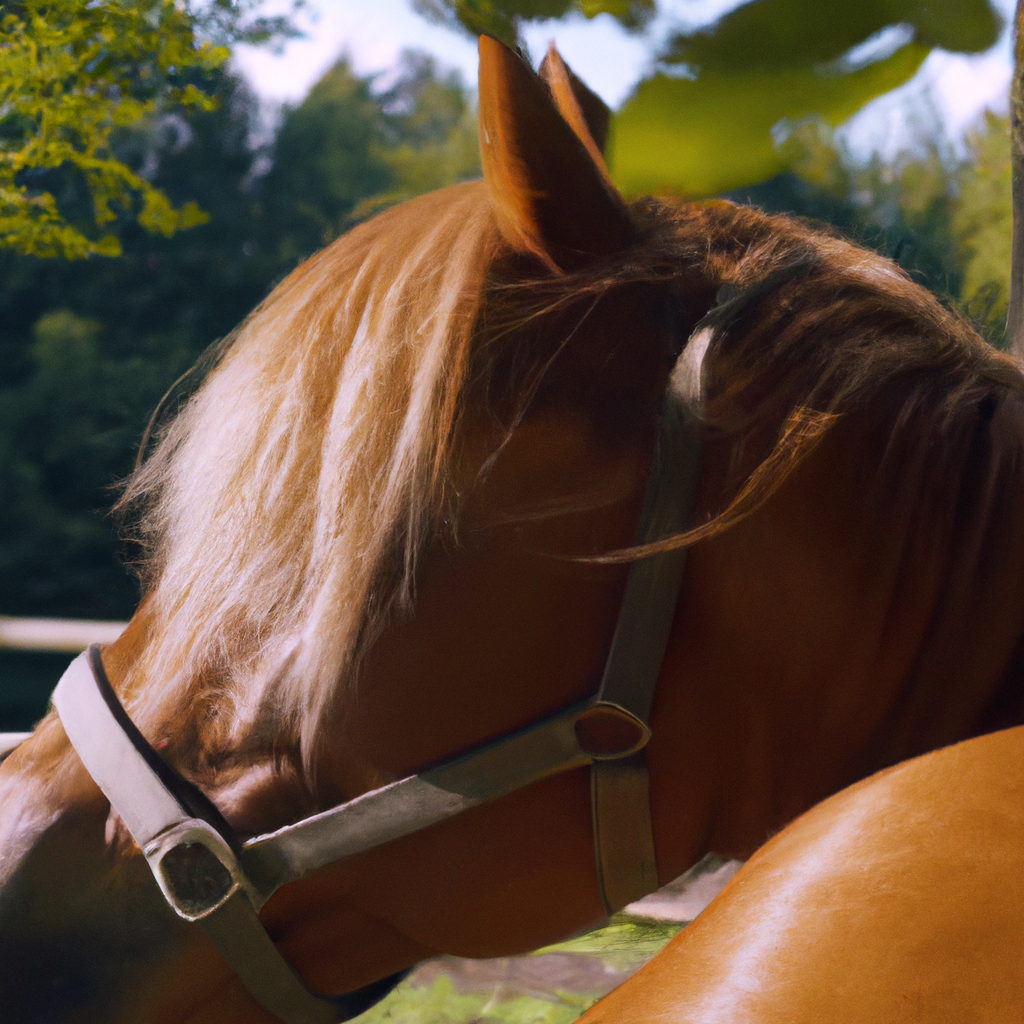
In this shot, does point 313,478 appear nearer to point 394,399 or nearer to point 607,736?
point 394,399

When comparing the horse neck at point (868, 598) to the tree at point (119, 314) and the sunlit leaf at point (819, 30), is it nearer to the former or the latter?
the sunlit leaf at point (819, 30)

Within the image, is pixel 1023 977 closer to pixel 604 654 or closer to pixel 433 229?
pixel 604 654

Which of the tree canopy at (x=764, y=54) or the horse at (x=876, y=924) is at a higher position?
the tree canopy at (x=764, y=54)

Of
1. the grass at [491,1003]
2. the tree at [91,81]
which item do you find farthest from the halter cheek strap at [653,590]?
the tree at [91,81]

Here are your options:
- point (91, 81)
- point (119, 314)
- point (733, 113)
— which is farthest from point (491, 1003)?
point (119, 314)

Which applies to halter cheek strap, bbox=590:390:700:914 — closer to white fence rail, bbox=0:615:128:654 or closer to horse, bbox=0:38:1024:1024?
horse, bbox=0:38:1024:1024

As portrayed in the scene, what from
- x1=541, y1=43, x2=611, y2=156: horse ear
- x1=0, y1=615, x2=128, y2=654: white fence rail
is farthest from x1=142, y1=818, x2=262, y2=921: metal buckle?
x1=0, y1=615, x2=128, y2=654: white fence rail

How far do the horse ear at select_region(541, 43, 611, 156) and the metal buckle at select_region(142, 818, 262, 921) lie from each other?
0.52m

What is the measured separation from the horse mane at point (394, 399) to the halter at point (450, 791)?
3 centimetres

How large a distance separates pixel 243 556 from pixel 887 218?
2.08ft

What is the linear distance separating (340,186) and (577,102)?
443cm

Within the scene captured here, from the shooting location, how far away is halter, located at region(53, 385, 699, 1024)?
20.8 inches

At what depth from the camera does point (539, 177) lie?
50cm

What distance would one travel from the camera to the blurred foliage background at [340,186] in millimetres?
393
